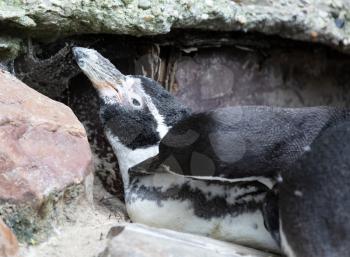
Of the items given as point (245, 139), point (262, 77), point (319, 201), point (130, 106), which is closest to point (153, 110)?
point (130, 106)

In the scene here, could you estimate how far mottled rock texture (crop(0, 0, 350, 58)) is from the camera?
1.32 metres

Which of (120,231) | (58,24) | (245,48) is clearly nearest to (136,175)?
(120,231)

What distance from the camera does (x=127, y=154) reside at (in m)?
1.25

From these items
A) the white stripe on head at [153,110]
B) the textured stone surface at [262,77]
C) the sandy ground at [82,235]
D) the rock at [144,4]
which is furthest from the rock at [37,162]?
A: the textured stone surface at [262,77]

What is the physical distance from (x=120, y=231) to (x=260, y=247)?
0.23 m

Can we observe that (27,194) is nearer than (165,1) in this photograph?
Yes

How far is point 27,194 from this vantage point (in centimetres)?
104

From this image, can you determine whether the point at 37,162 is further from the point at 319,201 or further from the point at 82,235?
the point at 319,201

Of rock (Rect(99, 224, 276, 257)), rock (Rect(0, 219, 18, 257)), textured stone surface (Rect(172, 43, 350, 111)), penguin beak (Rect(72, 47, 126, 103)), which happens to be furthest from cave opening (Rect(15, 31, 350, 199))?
rock (Rect(0, 219, 18, 257))

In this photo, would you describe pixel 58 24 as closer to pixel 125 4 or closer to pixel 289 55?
pixel 125 4

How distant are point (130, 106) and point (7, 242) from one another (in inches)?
15.1

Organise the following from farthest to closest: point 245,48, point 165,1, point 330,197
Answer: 1. point 245,48
2. point 165,1
3. point 330,197

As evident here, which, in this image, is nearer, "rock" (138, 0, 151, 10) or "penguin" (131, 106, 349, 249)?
"penguin" (131, 106, 349, 249)

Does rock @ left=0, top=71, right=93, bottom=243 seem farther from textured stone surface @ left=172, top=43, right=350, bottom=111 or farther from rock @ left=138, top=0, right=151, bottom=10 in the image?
textured stone surface @ left=172, top=43, right=350, bottom=111
